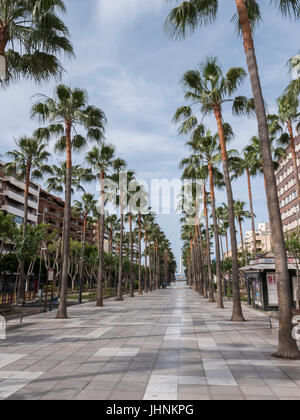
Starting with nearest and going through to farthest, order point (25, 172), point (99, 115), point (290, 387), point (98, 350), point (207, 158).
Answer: point (290, 387) < point (98, 350) < point (99, 115) < point (207, 158) < point (25, 172)

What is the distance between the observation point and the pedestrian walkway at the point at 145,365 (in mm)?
5730

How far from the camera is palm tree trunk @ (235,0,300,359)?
8492mm

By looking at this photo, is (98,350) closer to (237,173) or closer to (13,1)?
(13,1)

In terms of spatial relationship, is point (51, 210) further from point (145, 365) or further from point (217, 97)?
point (145, 365)

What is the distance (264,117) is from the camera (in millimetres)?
9859

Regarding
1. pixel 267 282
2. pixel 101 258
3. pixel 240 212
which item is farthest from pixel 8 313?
pixel 240 212

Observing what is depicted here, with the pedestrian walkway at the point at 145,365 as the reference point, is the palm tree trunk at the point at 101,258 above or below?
above

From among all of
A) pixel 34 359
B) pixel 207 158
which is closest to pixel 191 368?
pixel 34 359

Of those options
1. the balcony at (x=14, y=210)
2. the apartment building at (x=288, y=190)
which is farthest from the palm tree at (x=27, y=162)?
the apartment building at (x=288, y=190)

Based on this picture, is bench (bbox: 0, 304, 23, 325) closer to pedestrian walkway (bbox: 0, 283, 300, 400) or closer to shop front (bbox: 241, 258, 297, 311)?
pedestrian walkway (bbox: 0, 283, 300, 400)

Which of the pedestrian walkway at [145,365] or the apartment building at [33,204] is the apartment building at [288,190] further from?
the pedestrian walkway at [145,365]

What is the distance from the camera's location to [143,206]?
48281 millimetres

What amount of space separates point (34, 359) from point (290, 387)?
232 inches

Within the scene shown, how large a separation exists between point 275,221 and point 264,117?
3.11m
